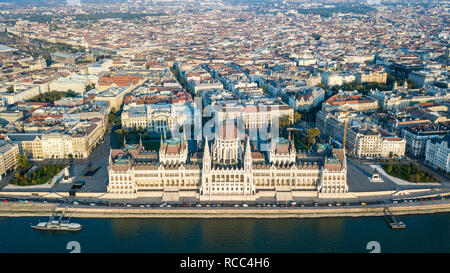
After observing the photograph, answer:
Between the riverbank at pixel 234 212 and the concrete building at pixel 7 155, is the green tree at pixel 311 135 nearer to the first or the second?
the riverbank at pixel 234 212

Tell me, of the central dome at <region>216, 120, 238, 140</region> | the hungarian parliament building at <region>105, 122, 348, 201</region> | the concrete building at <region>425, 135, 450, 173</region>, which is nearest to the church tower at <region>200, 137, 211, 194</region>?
the hungarian parliament building at <region>105, 122, 348, 201</region>

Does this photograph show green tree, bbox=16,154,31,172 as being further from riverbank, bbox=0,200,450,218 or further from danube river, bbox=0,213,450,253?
danube river, bbox=0,213,450,253

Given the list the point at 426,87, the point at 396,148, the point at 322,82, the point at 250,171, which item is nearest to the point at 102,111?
the point at 250,171

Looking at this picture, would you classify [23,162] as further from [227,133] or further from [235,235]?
[235,235]

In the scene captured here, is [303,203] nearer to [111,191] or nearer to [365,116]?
[111,191]

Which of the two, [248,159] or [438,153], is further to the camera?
[438,153]

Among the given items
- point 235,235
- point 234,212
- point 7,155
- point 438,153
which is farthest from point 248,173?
point 7,155
